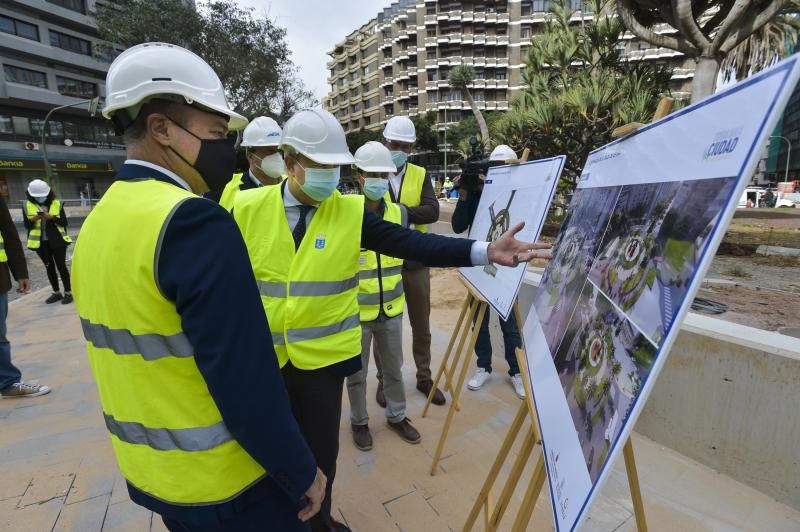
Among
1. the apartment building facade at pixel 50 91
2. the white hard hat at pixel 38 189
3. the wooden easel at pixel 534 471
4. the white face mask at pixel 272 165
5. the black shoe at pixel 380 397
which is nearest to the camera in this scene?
the wooden easel at pixel 534 471

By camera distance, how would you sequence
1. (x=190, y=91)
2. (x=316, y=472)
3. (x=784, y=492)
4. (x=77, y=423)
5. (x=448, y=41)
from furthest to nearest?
(x=448, y=41), (x=77, y=423), (x=784, y=492), (x=316, y=472), (x=190, y=91)

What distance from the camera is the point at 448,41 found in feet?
159

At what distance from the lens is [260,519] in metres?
1.10

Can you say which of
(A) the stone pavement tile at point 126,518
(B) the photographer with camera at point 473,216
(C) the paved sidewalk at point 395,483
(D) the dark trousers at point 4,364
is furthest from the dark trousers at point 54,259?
(B) the photographer with camera at point 473,216

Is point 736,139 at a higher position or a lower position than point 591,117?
lower

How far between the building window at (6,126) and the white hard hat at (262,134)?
37.5 meters

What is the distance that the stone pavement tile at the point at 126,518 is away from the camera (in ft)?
6.81

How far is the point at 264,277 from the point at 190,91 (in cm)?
88

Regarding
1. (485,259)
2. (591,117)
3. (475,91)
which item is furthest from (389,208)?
(475,91)

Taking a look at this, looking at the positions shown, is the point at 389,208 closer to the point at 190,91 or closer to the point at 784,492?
the point at 190,91

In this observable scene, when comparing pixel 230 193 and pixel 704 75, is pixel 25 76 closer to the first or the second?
pixel 230 193

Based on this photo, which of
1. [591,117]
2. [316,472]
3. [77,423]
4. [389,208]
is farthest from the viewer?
[591,117]

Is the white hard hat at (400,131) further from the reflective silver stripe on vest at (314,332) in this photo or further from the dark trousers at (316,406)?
the dark trousers at (316,406)

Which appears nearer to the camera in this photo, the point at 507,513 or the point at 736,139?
the point at 736,139
